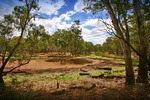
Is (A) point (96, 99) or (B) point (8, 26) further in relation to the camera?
(B) point (8, 26)

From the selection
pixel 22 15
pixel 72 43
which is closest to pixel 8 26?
pixel 22 15

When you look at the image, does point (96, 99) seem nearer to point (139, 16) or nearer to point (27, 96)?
point (27, 96)

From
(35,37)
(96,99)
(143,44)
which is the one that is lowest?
(96,99)

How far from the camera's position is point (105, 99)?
6.91 meters

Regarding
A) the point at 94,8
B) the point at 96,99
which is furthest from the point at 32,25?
the point at 96,99

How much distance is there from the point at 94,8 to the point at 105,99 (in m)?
8.81

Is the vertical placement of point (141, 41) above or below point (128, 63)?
above

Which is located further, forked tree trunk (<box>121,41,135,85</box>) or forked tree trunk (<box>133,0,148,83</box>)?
forked tree trunk (<box>121,41,135,85</box>)

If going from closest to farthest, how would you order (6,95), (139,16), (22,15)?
(6,95)
(139,16)
(22,15)

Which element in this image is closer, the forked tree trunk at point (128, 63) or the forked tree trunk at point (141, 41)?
the forked tree trunk at point (141, 41)

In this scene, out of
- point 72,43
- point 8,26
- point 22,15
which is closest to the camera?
point 22,15

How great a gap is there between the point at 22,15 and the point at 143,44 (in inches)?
396

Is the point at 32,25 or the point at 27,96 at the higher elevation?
the point at 32,25

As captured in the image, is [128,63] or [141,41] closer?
[141,41]
